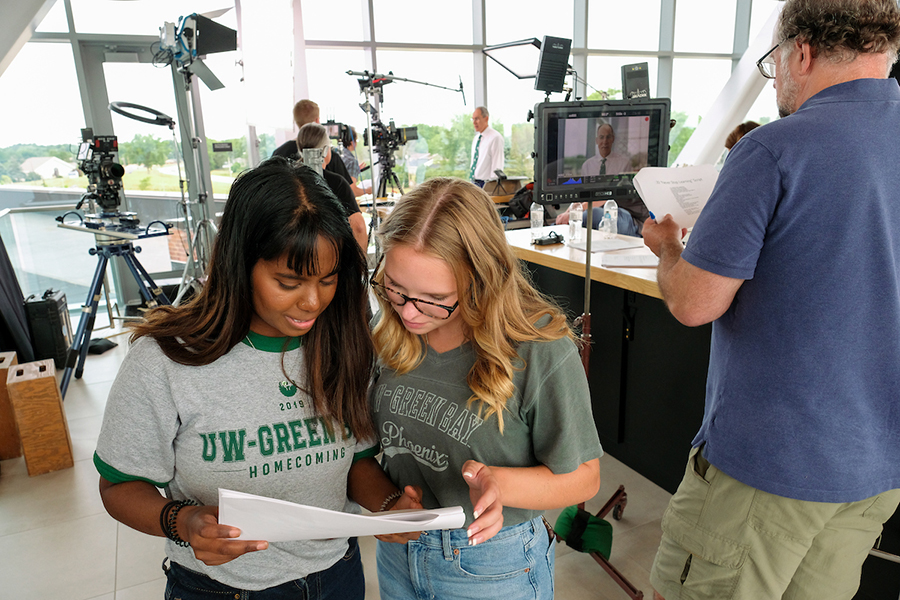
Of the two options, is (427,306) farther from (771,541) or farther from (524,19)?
(524,19)

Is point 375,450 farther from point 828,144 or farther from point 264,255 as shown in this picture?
point 828,144

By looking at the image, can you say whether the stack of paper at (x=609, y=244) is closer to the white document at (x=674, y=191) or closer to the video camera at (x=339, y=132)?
the white document at (x=674, y=191)

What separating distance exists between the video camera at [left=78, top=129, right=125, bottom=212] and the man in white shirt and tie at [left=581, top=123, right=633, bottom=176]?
3.26 m

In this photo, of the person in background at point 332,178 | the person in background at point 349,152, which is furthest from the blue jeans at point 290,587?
the person in background at point 349,152

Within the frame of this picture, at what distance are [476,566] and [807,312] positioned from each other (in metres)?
0.74

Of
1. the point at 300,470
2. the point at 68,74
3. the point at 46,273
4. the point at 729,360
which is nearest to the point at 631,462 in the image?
the point at 729,360

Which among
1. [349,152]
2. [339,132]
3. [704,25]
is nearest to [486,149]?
[349,152]

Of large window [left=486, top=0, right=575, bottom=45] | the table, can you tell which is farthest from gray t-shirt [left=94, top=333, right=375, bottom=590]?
large window [left=486, top=0, right=575, bottom=45]

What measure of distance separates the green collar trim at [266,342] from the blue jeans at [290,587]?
365 mm

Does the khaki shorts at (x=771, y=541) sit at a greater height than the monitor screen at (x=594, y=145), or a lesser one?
lesser

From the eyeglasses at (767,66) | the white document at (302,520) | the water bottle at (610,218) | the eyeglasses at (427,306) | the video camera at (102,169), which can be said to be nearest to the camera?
the white document at (302,520)

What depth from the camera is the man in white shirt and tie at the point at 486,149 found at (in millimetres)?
6297

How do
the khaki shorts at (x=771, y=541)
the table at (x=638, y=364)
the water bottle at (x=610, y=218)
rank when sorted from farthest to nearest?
the water bottle at (x=610, y=218) → the table at (x=638, y=364) → the khaki shorts at (x=771, y=541)

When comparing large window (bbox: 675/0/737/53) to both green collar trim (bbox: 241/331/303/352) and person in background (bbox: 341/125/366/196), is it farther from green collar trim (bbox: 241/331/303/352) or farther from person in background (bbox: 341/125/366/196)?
green collar trim (bbox: 241/331/303/352)
